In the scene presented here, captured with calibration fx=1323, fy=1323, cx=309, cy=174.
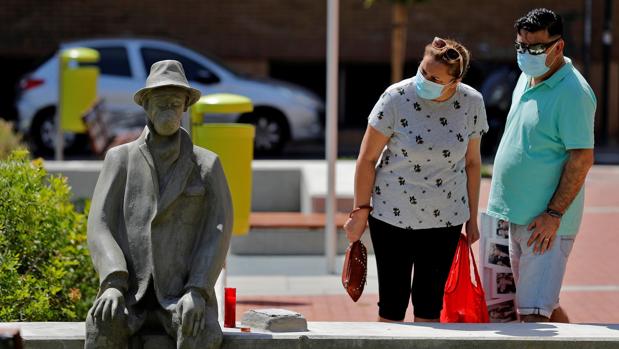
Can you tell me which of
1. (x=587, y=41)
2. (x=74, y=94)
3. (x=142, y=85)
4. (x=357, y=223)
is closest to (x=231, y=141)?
(x=357, y=223)

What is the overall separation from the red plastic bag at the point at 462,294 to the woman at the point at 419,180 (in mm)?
63

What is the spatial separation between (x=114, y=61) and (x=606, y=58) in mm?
9059

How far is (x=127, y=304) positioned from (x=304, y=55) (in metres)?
18.7

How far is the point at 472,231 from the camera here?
20.0 feet

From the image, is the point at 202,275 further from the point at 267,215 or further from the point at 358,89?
the point at 358,89

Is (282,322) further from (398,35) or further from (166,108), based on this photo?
(398,35)

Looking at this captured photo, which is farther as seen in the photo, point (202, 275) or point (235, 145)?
point (235, 145)

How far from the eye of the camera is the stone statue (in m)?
5.01

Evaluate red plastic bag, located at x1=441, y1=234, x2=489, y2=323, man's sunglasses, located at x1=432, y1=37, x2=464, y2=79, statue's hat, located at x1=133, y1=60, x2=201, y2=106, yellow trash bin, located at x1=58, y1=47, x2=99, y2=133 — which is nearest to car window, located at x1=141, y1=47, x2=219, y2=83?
yellow trash bin, located at x1=58, y1=47, x2=99, y2=133

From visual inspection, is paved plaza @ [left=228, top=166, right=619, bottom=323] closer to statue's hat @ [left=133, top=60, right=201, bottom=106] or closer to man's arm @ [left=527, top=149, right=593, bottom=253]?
man's arm @ [left=527, top=149, right=593, bottom=253]

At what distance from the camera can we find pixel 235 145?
27.8ft

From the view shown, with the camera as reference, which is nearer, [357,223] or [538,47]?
[538,47]

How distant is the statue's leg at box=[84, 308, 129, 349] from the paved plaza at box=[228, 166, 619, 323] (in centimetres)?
299

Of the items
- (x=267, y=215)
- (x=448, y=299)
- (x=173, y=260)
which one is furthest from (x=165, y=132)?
(x=267, y=215)
